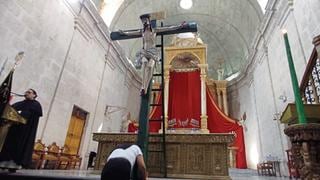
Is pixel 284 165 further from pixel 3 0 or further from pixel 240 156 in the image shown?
pixel 3 0

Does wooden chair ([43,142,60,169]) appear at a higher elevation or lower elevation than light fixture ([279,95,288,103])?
lower

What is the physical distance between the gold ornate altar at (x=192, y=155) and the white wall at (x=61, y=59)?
3093 mm

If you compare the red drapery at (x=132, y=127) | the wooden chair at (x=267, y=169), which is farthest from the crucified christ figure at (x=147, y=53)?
the red drapery at (x=132, y=127)

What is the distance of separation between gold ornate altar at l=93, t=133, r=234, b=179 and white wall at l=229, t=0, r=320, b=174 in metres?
3.43

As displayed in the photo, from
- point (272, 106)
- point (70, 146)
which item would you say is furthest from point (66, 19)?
point (272, 106)

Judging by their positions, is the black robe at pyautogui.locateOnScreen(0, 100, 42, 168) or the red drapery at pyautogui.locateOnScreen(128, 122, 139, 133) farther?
the red drapery at pyautogui.locateOnScreen(128, 122, 139, 133)

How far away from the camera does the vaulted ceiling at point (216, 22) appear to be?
10.3 m

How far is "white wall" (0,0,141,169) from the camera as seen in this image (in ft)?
17.0

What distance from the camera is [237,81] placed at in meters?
12.2

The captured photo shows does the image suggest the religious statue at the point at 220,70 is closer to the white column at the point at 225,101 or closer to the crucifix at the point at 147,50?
the white column at the point at 225,101

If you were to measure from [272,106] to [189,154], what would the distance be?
527cm

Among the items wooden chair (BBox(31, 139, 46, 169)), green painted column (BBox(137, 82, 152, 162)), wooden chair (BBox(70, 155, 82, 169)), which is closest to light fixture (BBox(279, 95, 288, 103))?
green painted column (BBox(137, 82, 152, 162))

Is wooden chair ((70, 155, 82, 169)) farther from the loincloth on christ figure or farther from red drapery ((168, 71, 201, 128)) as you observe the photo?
the loincloth on christ figure

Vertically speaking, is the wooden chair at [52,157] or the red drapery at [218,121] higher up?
the red drapery at [218,121]
